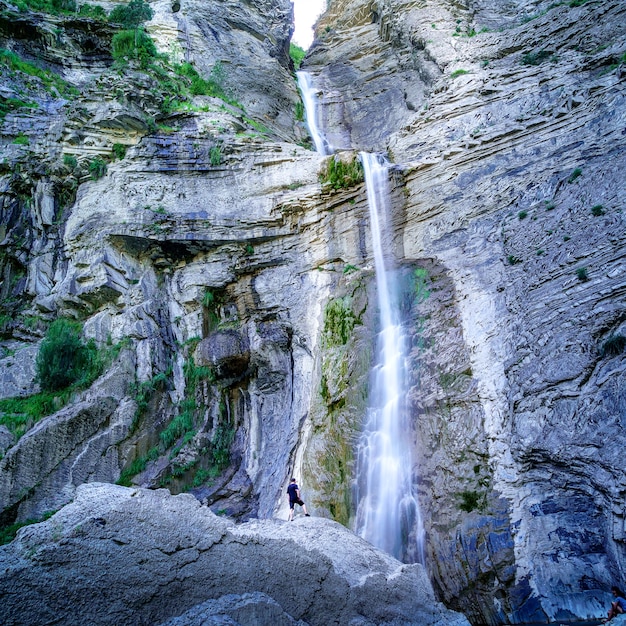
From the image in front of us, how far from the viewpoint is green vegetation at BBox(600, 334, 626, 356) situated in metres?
11.6

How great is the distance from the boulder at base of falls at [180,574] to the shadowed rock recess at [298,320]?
33mm

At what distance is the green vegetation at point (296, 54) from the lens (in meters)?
36.4

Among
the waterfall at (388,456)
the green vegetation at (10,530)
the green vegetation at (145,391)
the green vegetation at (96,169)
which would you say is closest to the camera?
the waterfall at (388,456)

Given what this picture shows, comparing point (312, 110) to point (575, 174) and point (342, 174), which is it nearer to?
point (342, 174)

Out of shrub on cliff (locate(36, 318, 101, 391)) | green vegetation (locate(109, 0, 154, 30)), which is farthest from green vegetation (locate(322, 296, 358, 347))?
green vegetation (locate(109, 0, 154, 30))

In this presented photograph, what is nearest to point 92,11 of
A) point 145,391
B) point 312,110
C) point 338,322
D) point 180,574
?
point 312,110

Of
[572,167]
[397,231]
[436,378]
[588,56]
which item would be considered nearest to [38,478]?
[436,378]

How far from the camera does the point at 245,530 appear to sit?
7.52 metres

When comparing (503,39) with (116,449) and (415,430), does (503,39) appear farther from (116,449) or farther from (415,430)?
(116,449)

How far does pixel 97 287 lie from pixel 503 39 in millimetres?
18764

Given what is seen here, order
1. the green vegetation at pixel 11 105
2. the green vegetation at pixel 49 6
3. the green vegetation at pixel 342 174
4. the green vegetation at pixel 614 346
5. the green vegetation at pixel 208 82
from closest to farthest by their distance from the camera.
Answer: the green vegetation at pixel 614 346 < the green vegetation at pixel 342 174 < the green vegetation at pixel 11 105 < the green vegetation at pixel 208 82 < the green vegetation at pixel 49 6

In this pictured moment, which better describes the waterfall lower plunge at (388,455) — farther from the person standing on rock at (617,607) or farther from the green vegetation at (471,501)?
the person standing on rock at (617,607)

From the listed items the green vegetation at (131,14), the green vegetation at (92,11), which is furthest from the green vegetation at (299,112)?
the green vegetation at (92,11)

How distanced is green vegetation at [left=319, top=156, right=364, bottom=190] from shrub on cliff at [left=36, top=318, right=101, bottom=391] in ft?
33.9
